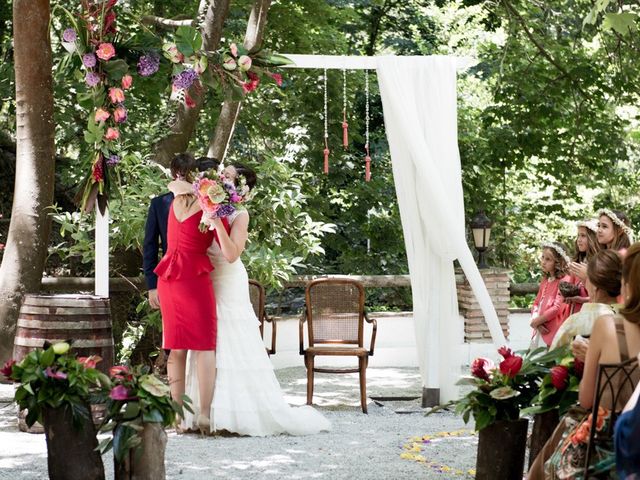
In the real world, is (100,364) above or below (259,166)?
below

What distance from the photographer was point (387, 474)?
5.39 metres

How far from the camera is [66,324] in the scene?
6.05 meters

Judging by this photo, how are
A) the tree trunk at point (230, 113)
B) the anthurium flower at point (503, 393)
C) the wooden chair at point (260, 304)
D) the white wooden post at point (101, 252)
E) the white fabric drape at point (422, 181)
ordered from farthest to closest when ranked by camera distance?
the tree trunk at point (230, 113) < the wooden chair at point (260, 304) < the white fabric drape at point (422, 181) < the white wooden post at point (101, 252) < the anthurium flower at point (503, 393)

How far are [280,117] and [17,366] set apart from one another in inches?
354

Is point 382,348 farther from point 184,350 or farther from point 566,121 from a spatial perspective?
point 184,350

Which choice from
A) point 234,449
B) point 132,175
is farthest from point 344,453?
point 132,175

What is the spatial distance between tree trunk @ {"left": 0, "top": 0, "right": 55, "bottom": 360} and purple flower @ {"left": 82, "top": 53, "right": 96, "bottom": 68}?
1.45 m

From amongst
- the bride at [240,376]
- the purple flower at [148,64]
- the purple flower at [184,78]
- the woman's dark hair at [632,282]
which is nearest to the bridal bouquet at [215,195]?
the bride at [240,376]

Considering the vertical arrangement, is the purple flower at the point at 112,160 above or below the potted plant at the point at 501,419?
above

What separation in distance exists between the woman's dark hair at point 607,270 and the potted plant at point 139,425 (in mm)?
1775

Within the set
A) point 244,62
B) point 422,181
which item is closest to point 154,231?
point 244,62

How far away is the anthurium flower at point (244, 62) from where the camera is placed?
673cm

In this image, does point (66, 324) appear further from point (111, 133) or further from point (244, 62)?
point (244, 62)

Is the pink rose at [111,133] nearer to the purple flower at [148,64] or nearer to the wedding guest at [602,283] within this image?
the purple flower at [148,64]
